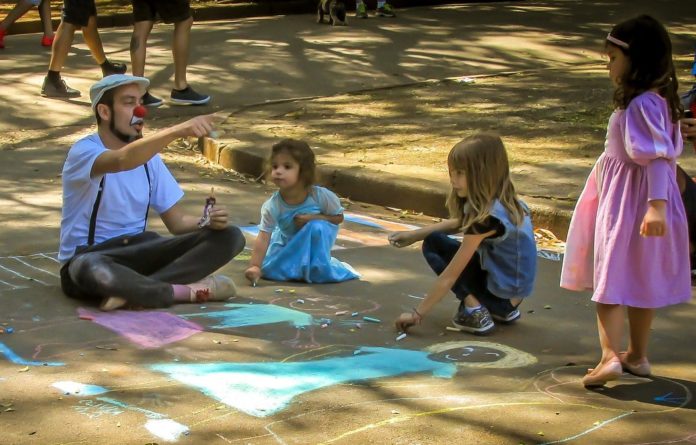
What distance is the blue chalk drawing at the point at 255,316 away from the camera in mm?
5035

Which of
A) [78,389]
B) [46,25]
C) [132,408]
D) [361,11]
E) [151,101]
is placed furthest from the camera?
[361,11]

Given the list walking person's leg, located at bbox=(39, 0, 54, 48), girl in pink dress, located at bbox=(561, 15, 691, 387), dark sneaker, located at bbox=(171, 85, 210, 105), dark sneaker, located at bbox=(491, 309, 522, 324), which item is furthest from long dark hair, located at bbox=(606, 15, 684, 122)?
walking person's leg, located at bbox=(39, 0, 54, 48)

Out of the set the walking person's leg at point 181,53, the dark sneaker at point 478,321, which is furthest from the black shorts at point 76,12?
the dark sneaker at point 478,321

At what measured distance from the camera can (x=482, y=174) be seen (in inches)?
195

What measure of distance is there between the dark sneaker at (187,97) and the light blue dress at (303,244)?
4.30 meters

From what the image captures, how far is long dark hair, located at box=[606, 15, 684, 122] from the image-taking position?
4.18m

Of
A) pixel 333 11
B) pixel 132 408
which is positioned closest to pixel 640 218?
pixel 132 408

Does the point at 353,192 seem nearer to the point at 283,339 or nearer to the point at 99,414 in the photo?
the point at 283,339

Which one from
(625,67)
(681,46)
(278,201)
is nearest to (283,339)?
(278,201)

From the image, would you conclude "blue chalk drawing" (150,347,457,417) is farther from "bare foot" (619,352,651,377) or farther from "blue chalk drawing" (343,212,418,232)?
"blue chalk drawing" (343,212,418,232)

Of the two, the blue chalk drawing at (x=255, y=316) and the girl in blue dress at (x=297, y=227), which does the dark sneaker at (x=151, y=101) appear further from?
the blue chalk drawing at (x=255, y=316)

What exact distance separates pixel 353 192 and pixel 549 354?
311 cm

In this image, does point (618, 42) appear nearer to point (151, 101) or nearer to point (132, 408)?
point (132, 408)

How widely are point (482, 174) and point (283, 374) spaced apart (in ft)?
4.05
